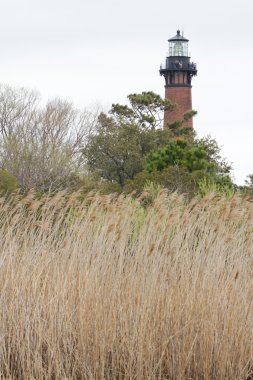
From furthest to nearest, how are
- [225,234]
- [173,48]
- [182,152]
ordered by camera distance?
[173,48]
[182,152]
[225,234]

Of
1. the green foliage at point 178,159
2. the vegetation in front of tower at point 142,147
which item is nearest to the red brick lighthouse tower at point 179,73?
the vegetation in front of tower at point 142,147

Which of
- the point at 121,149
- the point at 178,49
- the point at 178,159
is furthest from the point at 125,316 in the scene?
the point at 178,49

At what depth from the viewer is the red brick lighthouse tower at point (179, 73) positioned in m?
48.5

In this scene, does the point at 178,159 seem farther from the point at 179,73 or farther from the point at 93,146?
the point at 179,73

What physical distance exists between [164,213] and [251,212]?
0.91 m

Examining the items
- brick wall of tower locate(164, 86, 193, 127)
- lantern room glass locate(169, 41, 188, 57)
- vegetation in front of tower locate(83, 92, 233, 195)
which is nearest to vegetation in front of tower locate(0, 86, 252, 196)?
vegetation in front of tower locate(83, 92, 233, 195)

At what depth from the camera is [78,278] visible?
656cm

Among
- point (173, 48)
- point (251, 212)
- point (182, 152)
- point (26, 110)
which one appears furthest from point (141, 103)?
point (251, 212)

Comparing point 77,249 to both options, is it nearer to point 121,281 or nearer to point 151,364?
point 121,281

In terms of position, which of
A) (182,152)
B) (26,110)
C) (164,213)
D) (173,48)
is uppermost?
(173,48)

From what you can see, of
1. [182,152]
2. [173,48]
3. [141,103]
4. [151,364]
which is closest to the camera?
[151,364]

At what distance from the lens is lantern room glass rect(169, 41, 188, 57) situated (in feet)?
173

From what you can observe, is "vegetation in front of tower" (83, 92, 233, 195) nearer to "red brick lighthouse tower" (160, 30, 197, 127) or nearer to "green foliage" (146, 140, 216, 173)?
"green foliage" (146, 140, 216, 173)

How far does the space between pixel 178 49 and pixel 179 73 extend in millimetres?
2989
